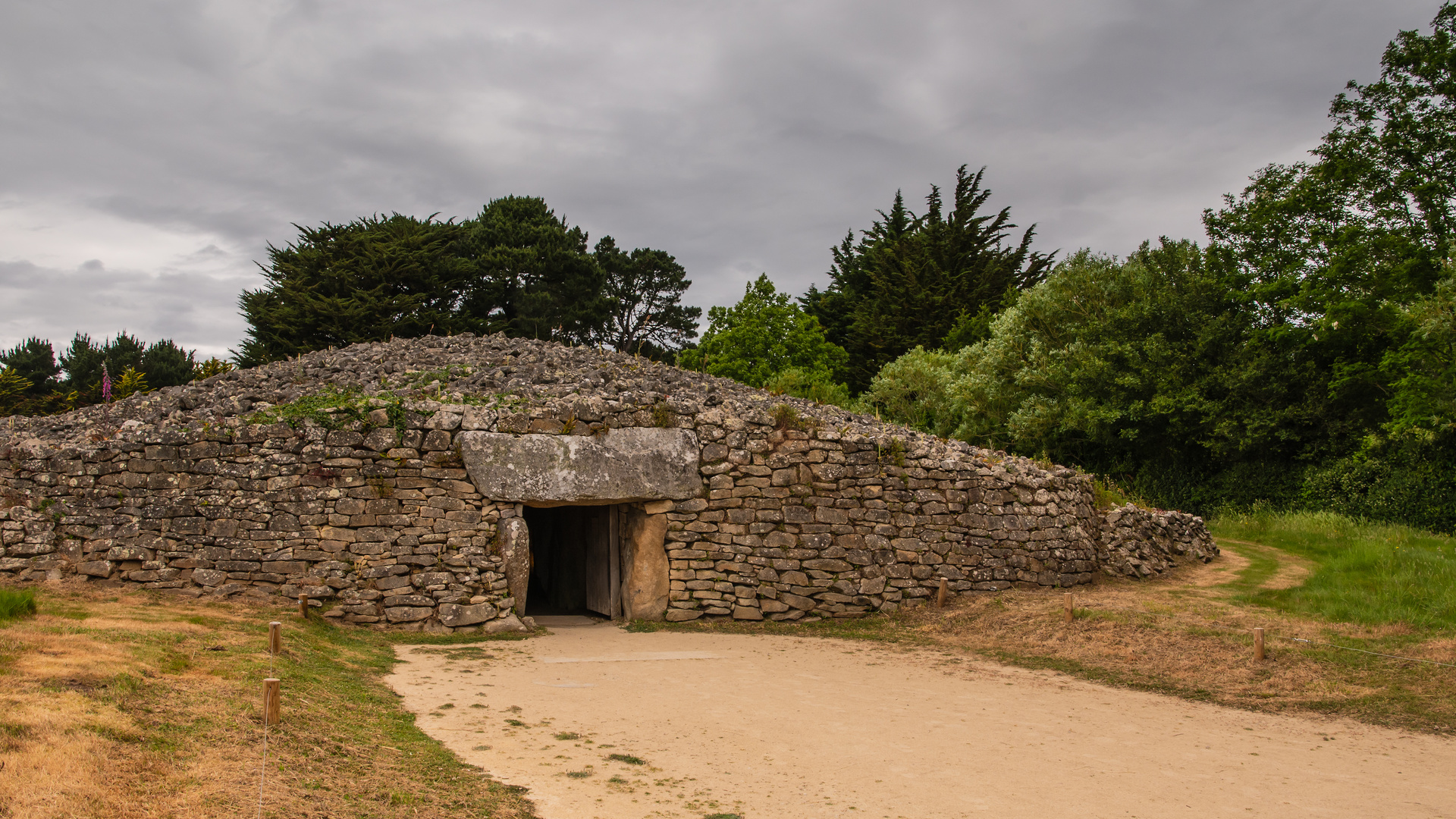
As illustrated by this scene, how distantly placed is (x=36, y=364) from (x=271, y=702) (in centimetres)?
2885

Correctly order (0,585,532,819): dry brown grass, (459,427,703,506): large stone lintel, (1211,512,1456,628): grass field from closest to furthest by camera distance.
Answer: (0,585,532,819): dry brown grass → (1211,512,1456,628): grass field → (459,427,703,506): large stone lintel

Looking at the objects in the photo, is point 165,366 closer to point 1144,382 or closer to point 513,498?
point 513,498

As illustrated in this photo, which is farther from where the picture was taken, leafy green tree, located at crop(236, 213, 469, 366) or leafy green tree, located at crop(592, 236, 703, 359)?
leafy green tree, located at crop(592, 236, 703, 359)

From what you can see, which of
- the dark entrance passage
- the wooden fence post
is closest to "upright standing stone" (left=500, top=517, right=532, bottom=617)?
the dark entrance passage

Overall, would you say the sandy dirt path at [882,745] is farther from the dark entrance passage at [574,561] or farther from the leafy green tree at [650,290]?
the leafy green tree at [650,290]

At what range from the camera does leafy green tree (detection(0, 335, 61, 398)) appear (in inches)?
1063

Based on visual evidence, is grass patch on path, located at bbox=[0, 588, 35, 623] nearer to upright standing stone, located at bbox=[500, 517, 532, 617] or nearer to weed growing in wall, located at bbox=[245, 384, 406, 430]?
weed growing in wall, located at bbox=[245, 384, 406, 430]

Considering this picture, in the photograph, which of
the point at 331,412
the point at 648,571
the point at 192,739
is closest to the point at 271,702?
the point at 192,739

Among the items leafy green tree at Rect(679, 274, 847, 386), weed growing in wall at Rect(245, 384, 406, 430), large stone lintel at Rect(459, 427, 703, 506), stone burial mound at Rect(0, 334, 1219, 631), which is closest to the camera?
stone burial mound at Rect(0, 334, 1219, 631)

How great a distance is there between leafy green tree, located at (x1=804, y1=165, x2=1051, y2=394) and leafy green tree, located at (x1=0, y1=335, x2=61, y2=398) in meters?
25.6

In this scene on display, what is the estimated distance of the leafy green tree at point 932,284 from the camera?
3434cm

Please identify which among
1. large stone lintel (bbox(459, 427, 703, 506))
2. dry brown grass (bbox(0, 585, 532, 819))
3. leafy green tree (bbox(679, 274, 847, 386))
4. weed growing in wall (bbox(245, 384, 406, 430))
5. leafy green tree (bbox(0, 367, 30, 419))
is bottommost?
dry brown grass (bbox(0, 585, 532, 819))

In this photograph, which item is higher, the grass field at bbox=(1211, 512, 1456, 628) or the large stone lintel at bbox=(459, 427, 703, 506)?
the large stone lintel at bbox=(459, 427, 703, 506)

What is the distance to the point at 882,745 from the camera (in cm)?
659
